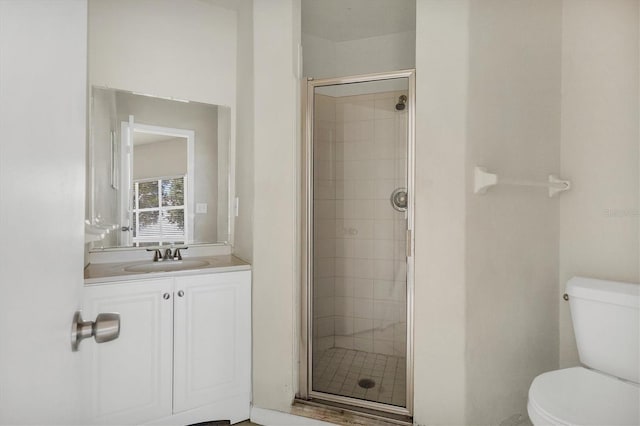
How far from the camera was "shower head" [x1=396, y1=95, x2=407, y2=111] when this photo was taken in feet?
6.59

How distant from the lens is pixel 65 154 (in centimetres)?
50

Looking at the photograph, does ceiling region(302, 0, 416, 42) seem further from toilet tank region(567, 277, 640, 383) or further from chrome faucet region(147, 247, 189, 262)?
toilet tank region(567, 277, 640, 383)

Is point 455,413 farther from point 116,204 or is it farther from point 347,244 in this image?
point 116,204

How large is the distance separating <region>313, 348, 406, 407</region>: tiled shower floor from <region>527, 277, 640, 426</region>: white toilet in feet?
2.44

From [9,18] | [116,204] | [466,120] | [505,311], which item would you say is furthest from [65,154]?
[505,311]

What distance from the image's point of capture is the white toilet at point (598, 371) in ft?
4.38

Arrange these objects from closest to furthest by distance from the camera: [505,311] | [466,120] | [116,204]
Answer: [466,120] < [505,311] < [116,204]

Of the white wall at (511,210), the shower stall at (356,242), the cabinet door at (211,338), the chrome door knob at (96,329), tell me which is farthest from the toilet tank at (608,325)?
the chrome door knob at (96,329)

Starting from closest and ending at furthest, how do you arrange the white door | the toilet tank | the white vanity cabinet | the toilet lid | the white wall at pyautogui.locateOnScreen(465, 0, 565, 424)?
the white door
the toilet lid
the toilet tank
the white vanity cabinet
the white wall at pyautogui.locateOnScreen(465, 0, 565, 424)

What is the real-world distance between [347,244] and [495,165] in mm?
970

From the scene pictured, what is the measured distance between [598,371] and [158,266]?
2381 millimetres

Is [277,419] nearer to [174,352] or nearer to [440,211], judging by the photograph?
[174,352]

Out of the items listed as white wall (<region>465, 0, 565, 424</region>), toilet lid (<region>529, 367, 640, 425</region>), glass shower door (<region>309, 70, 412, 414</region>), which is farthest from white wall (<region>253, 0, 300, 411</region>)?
toilet lid (<region>529, 367, 640, 425</region>)

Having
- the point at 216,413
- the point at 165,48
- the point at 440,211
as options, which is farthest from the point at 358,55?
the point at 216,413
